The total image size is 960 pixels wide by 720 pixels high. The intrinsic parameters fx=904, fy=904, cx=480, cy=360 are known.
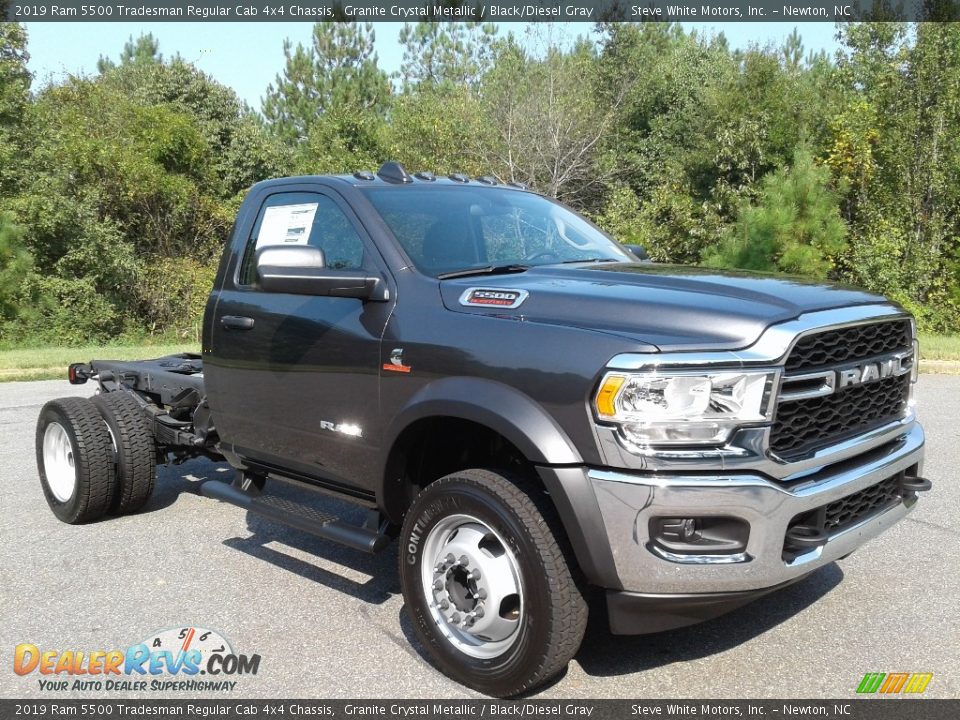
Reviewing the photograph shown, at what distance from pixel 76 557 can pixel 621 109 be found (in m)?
34.3

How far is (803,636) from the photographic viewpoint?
3977mm

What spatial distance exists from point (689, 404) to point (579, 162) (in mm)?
26592

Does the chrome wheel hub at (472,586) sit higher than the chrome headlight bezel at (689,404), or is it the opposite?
the chrome headlight bezel at (689,404)

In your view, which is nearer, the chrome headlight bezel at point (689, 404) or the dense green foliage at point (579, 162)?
the chrome headlight bezel at point (689, 404)

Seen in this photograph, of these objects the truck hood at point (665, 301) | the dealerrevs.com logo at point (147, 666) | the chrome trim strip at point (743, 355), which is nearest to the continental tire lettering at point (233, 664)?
the dealerrevs.com logo at point (147, 666)

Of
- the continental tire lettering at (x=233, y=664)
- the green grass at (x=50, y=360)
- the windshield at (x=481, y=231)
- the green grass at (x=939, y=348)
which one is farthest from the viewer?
the green grass at (x=50, y=360)

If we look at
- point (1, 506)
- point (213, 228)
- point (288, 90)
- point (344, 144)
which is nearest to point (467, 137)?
point (344, 144)

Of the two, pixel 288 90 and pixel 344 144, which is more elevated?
pixel 288 90

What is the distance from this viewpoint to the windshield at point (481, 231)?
4250 mm

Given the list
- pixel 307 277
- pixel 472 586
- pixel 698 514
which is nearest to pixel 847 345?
pixel 698 514

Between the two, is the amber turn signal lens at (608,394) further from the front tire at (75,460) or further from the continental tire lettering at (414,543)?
the front tire at (75,460)

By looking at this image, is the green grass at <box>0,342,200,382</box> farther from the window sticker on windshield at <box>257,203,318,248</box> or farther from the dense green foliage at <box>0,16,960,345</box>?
the window sticker on windshield at <box>257,203,318,248</box>

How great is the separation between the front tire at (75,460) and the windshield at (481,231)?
2639mm

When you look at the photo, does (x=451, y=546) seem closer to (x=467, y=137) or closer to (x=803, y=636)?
(x=803, y=636)
